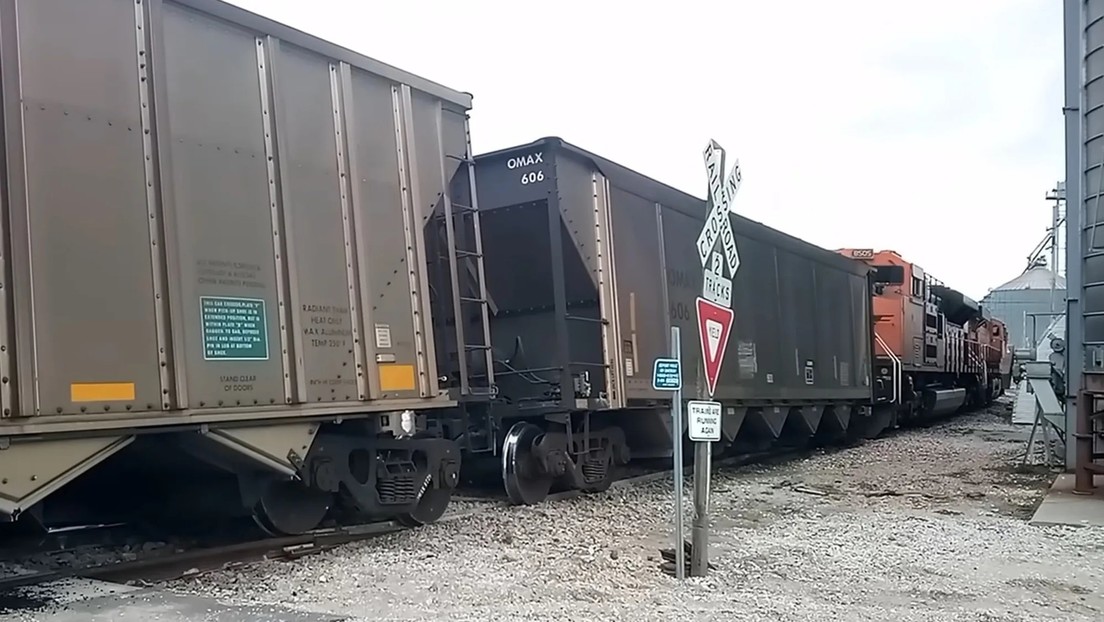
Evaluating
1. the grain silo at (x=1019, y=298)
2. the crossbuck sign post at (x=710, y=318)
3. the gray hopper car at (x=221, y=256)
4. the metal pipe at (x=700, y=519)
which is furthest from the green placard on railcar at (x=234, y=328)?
the grain silo at (x=1019, y=298)

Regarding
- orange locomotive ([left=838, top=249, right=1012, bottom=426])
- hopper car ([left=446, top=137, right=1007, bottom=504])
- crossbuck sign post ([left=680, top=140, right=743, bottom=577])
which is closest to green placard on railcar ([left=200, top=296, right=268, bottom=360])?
crossbuck sign post ([left=680, top=140, right=743, bottom=577])

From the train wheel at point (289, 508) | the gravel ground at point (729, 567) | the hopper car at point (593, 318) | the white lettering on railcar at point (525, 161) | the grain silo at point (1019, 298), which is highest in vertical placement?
the white lettering on railcar at point (525, 161)

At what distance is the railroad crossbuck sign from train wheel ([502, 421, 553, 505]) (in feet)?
9.89

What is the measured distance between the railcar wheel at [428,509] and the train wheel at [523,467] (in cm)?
105

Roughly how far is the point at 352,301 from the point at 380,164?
1.11 m

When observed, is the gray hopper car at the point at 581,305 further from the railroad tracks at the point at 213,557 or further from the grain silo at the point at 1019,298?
the grain silo at the point at 1019,298

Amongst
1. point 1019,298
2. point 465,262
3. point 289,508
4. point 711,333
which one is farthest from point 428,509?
point 1019,298

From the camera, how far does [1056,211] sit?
3484 cm

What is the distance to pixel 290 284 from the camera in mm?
6387

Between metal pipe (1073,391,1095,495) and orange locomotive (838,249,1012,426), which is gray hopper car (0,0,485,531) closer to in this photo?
metal pipe (1073,391,1095,495)

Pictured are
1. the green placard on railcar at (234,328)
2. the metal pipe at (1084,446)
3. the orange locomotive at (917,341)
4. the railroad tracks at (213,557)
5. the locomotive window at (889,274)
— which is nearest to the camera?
the green placard on railcar at (234,328)

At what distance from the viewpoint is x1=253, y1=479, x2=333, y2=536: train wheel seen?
6.86m

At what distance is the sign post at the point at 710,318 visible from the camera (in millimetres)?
6297

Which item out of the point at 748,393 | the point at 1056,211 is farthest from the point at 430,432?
the point at 1056,211
